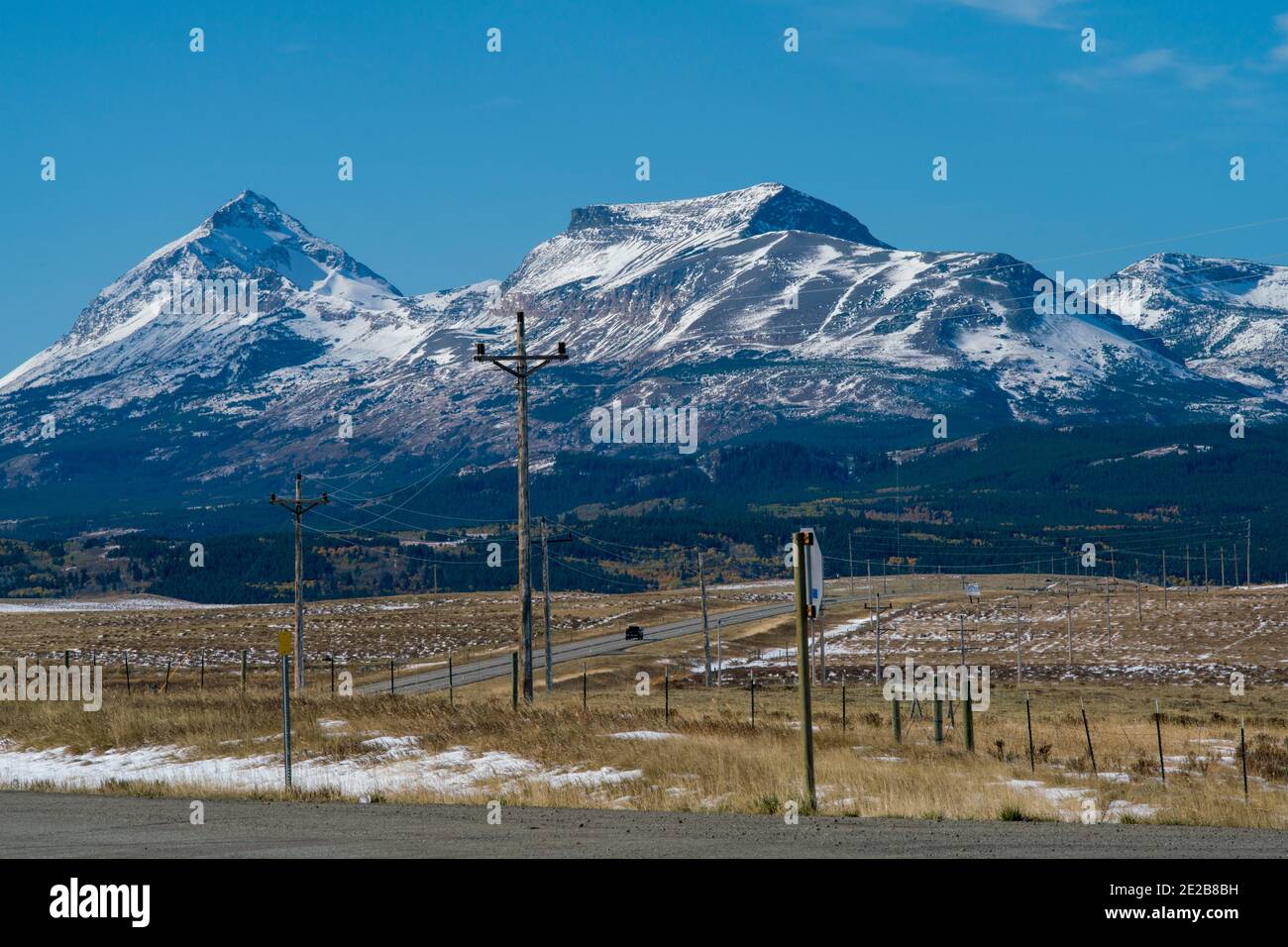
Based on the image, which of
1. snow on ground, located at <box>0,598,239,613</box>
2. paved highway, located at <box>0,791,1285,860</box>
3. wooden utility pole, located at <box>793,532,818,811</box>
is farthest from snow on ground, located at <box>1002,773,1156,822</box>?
snow on ground, located at <box>0,598,239,613</box>

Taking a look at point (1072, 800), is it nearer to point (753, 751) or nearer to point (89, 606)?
point (753, 751)

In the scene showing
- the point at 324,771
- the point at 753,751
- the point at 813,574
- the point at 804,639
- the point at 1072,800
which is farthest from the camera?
the point at 324,771

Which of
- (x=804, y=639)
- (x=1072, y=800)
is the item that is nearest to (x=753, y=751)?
(x=1072, y=800)

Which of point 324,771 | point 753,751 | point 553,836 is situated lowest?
point 324,771

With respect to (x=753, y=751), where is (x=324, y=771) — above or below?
below

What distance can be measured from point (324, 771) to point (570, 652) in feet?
213

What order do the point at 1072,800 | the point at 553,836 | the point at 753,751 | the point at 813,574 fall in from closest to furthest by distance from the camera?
the point at 553,836, the point at 813,574, the point at 1072,800, the point at 753,751

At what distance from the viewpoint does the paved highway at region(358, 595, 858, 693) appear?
6838 centimetres

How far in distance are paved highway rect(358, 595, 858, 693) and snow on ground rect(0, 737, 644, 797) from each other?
74.0ft

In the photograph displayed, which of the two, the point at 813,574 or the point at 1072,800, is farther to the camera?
the point at 1072,800

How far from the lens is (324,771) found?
28.8 m

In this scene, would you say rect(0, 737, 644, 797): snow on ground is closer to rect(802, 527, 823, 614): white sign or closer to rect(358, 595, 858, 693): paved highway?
rect(802, 527, 823, 614): white sign
